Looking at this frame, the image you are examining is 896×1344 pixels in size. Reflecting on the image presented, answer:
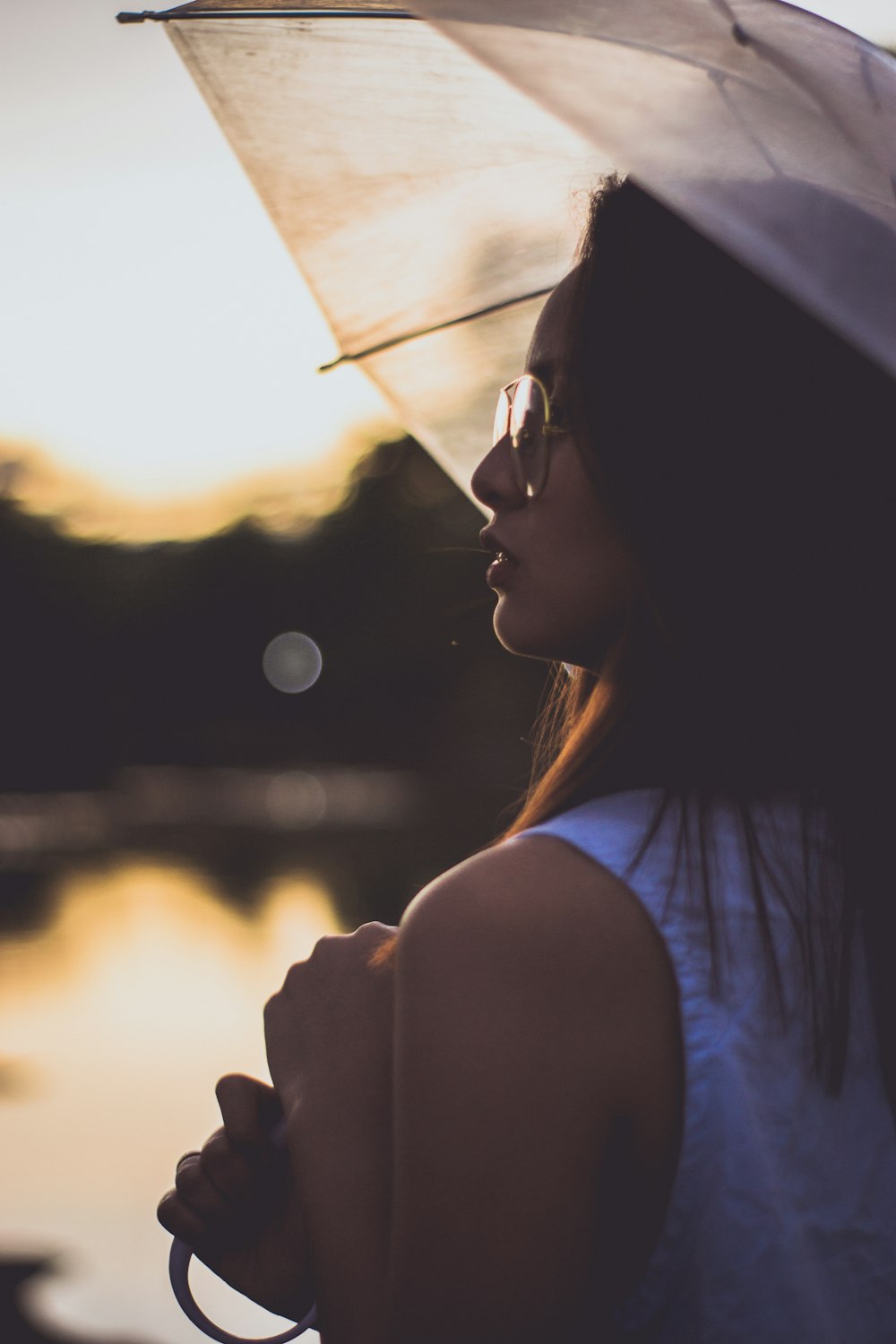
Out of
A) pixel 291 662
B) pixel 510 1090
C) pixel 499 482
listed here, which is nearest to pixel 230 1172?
pixel 510 1090

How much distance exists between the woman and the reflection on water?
2.67m

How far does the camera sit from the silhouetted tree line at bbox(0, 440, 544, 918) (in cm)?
6156

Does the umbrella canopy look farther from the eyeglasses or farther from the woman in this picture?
the eyeglasses

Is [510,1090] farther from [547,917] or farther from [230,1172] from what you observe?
[230,1172]

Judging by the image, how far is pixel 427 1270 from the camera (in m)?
1.01

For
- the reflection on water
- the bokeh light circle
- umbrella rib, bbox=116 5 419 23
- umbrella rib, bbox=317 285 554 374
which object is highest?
umbrella rib, bbox=116 5 419 23

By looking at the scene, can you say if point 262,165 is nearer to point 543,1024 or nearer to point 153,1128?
point 543,1024

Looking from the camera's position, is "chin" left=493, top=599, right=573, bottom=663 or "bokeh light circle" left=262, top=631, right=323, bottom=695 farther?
"bokeh light circle" left=262, top=631, right=323, bottom=695

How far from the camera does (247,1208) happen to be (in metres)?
1.30

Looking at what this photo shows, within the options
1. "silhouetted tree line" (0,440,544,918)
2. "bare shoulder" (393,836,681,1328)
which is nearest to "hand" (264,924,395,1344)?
"bare shoulder" (393,836,681,1328)

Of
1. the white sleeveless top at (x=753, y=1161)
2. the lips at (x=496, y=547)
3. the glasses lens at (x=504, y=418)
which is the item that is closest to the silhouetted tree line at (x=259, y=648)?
the glasses lens at (x=504, y=418)

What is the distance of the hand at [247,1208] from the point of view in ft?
4.21

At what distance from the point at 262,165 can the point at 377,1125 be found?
5.82 feet

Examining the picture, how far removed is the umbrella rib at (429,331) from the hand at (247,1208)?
5.30 feet
